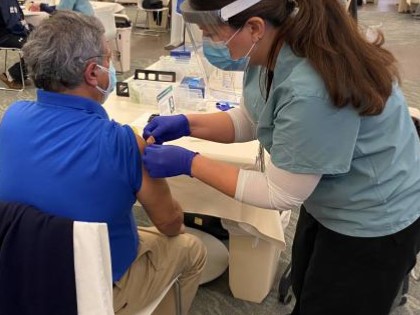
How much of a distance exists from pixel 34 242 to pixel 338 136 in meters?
0.65

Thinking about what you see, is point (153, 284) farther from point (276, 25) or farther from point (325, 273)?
point (276, 25)

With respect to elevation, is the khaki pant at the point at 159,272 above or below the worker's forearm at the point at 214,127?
below

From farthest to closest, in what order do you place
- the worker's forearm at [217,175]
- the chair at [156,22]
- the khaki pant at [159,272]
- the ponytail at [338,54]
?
the chair at [156,22] < the khaki pant at [159,272] < the worker's forearm at [217,175] < the ponytail at [338,54]

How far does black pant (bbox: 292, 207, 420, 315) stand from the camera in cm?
116

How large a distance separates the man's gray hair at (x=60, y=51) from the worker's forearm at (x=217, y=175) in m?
0.37

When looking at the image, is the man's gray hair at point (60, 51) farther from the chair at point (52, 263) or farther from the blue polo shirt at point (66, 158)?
the chair at point (52, 263)

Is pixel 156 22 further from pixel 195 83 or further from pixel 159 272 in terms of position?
pixel 159 272

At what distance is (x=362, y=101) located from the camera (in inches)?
37.1

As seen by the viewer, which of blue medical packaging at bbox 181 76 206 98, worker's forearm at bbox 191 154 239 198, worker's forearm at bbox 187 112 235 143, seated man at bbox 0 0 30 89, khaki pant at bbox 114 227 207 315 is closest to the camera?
worker's forearm at bbox 191 154 239 198

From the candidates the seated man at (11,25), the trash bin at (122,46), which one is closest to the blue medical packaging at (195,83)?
the seated man at (11,25)

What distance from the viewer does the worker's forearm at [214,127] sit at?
4.77 ft

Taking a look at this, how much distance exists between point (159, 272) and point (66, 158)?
0.49m

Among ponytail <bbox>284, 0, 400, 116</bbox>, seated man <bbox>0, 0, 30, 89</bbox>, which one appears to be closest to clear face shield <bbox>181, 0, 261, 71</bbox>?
ponytail <bbox>284, 0, 400, 116</bbox>

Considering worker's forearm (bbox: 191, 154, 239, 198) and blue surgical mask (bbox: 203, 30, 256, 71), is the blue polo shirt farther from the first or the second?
blue surgical mask (bbox: 203, 30, 256, 71)
